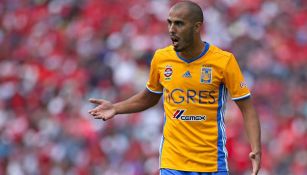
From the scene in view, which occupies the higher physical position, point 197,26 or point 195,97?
point 197,26

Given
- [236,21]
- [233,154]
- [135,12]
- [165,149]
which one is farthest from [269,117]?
[165,149]

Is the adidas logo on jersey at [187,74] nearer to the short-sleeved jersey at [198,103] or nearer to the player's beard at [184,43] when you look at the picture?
the short-sleeved jersey at [198,103]

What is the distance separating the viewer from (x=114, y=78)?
14.8 meters

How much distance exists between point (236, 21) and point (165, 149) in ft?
26.1

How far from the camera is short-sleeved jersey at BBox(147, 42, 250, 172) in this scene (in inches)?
304

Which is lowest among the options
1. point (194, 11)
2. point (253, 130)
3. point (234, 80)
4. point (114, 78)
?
point (253, 130)

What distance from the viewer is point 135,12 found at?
54.1 ft

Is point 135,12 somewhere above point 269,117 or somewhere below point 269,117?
above

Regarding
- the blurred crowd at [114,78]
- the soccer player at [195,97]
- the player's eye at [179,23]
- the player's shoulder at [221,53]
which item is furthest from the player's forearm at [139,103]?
the blurred crowd at [114,78]

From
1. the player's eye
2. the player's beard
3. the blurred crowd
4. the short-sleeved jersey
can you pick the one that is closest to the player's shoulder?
the short-sleeved jersey

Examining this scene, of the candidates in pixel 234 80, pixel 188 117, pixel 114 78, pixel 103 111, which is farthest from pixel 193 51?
pixel 114 78

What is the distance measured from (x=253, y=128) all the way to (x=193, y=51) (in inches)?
28.7

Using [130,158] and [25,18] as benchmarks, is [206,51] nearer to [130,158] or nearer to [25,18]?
[130,158]

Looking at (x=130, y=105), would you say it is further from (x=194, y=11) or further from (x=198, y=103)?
(x=194, y=11)
